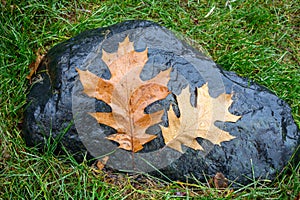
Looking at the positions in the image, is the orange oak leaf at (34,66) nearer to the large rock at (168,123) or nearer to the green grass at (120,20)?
the green grass at (120,20)

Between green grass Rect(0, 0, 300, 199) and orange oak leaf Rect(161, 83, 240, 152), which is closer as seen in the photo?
orange oak leaf Rect(161, 83, 240, 152)

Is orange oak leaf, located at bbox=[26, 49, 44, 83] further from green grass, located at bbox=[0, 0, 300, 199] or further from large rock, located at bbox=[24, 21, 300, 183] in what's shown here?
large rock, located at bbox=[24, 21, 300, 183]

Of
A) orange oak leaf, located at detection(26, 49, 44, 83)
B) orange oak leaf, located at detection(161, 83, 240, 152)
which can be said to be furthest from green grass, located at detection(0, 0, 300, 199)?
orange oak leaf, located at detection(161, 83, 240, 152)

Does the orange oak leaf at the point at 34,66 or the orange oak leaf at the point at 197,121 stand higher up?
the orange oak leaf at the point at 34,66

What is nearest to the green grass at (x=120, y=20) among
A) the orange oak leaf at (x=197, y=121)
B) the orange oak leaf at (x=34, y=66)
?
the orange oak leaf at (x=34, y=66)

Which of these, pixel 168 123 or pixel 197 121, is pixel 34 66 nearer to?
pixel 168 123

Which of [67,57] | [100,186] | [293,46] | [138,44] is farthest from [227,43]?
[100,186]
